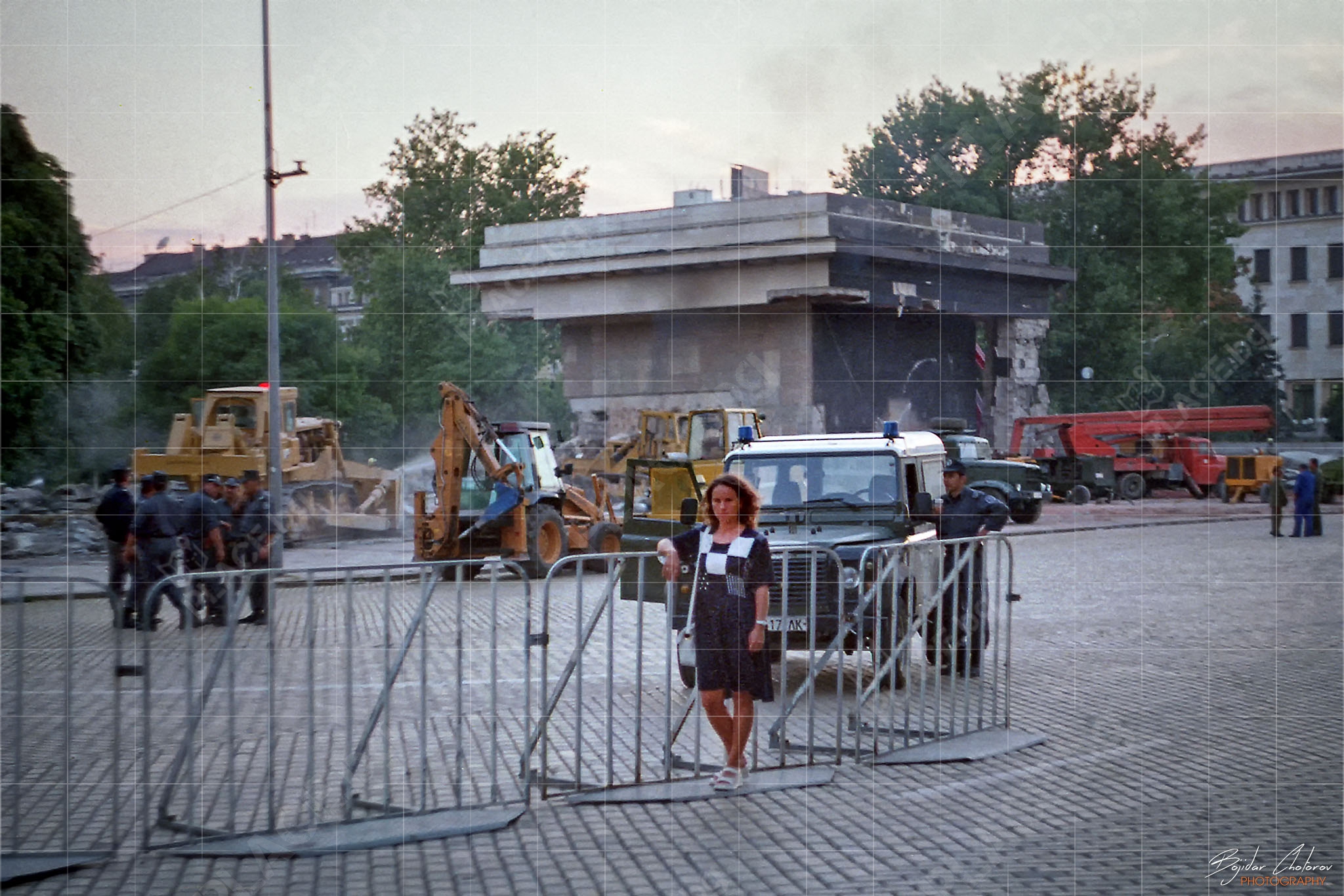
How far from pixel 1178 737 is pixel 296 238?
584 centimetres

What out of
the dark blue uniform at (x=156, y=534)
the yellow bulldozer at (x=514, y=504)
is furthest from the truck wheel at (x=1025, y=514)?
the dark blue uniform at (x=156, y=534)

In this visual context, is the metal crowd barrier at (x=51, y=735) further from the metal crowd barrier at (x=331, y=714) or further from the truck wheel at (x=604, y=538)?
the truck wheel at (x=604, y=538)

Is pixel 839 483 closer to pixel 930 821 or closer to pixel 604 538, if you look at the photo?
pixel 930 821

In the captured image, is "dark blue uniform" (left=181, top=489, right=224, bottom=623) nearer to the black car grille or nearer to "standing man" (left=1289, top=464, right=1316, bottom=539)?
the black car grille

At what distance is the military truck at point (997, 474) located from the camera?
28.5 feet

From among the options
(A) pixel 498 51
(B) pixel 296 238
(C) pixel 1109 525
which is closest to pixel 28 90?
(B) pixel 296 238

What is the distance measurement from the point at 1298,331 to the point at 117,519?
297 inches

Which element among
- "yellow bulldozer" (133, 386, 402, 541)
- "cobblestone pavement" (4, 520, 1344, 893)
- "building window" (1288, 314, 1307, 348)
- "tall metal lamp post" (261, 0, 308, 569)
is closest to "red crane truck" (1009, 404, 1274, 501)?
"building window" (1288, 314, 1307, 348)

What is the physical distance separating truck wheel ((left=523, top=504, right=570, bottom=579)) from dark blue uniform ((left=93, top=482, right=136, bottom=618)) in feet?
14.3

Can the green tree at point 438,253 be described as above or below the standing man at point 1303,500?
above

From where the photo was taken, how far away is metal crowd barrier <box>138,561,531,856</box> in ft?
15.9

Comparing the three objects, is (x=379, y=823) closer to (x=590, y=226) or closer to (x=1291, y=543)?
(x=590, y=226)

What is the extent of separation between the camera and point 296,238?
25.9ft

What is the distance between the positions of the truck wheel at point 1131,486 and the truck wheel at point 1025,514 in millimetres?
978
